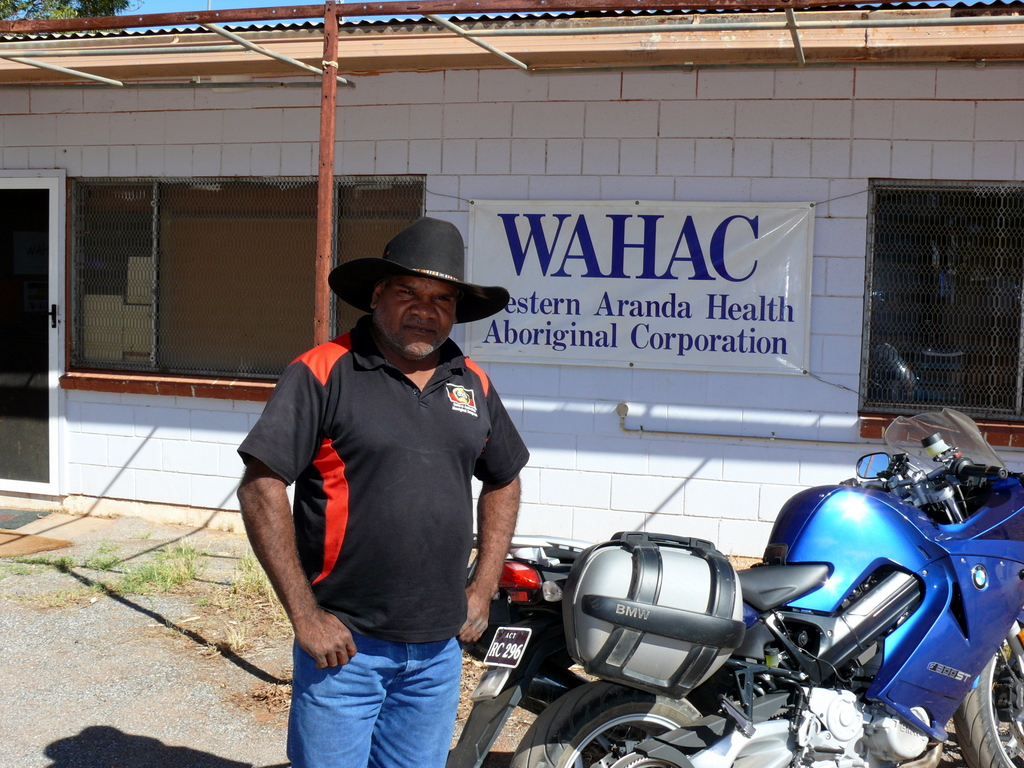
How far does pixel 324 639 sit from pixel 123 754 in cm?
195

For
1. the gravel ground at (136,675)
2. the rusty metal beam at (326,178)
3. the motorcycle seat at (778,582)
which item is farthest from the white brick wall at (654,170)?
the motorcycle seat at (778,582)

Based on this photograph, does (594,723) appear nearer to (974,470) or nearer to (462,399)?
(462,399)

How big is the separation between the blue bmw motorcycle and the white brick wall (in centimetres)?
274

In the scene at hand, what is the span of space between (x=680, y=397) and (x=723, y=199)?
124 cm

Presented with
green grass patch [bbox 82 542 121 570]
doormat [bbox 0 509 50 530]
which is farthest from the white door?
green grass patch [bbox 82 542 121 570]

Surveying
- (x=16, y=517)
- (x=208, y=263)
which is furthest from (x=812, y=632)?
(x=16, y=517)

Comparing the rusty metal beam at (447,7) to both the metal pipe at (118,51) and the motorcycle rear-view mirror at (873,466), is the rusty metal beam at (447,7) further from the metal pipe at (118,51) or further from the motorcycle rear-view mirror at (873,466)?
the motorcycle rear-view mirror at (873,466)

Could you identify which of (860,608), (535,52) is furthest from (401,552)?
(535,52)

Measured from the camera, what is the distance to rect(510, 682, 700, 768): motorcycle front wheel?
287 cm

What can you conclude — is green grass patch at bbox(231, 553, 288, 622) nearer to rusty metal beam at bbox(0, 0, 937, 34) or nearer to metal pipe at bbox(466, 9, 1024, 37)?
rusty metal beam at bbox(0, 0, 937, 34)

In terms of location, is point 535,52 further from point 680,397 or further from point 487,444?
point 487,444

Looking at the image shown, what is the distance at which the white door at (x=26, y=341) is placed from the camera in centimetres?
758

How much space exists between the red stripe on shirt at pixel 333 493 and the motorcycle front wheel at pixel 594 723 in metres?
0.90

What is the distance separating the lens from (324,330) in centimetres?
473
